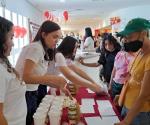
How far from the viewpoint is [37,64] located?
2.03 m

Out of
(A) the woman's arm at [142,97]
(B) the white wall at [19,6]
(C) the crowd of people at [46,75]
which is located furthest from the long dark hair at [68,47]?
(B) the white wall at [19,6]

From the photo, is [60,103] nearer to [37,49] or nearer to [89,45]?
[37,49]

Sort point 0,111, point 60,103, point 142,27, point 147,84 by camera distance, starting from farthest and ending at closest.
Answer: point 60,103 → point 142,27 → point 147,84 → point 0,111

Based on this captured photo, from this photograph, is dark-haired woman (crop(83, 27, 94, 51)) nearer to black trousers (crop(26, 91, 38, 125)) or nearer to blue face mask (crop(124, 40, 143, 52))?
black trousers (crop(26, 91, 38, 125))

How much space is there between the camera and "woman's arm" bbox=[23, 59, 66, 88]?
6.14ft

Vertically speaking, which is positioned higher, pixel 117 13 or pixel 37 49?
pixel 117 13

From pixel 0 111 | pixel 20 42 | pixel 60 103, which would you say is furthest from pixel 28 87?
pixel 20 42

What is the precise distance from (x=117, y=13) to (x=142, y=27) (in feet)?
35.3

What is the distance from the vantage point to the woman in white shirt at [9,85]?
4.21 ft

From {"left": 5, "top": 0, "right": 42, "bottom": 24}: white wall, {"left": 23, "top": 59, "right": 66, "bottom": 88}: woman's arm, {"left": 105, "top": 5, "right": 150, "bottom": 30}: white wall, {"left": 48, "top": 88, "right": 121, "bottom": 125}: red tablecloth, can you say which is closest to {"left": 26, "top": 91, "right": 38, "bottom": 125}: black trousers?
{"left": 23, "top": 59, "right": 66, "bottom": 88}: woman's arm

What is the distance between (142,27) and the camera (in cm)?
166

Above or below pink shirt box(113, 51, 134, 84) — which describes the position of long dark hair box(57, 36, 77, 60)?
above

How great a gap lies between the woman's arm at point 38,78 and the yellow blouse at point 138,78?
0.48 metres

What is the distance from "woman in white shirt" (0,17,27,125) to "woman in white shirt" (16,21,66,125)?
45 centimetres
